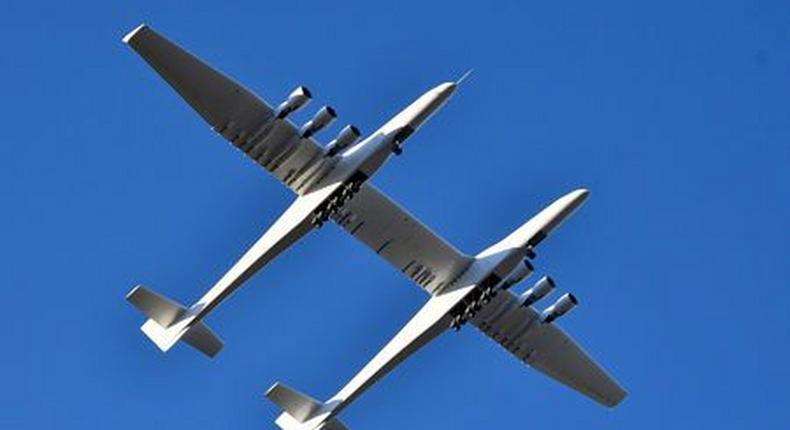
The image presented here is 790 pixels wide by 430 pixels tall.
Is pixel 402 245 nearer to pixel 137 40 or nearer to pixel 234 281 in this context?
pixel 234 281

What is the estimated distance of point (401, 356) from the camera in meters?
94.9

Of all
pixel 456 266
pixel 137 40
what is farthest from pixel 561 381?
pixel 137 40

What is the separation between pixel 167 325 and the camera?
96.5 m

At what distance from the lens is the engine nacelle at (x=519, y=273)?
95.3 metres

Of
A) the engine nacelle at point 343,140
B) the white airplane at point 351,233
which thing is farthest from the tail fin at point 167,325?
the engine nacelle at point 343,140

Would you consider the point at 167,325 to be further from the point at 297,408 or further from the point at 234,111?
the point at 234,111

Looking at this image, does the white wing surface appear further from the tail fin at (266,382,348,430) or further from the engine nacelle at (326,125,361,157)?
the tail fin at (266,382,348,430)

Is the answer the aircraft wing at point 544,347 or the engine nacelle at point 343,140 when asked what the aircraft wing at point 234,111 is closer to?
the engine nacelle at point 343,140

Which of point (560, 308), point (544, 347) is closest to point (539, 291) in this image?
point (560, 308)

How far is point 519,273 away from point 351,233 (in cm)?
692

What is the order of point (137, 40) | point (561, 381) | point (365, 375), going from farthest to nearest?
point (561, 381) < point (365, 375) < point (137, 40)

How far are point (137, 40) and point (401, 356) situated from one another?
53.9 ft

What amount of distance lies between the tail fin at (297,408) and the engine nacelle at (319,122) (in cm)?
1088

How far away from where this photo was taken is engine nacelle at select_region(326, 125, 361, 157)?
92.3 m
